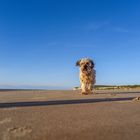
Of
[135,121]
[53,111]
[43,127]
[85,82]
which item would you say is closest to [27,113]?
[53,111]

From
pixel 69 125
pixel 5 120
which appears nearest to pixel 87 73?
pixel 5 120

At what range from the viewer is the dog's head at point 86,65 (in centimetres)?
1770

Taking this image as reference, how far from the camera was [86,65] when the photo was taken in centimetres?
1769

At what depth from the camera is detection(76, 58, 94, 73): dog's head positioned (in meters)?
17.7

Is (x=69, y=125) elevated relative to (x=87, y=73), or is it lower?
lower

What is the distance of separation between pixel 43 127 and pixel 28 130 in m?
0.28

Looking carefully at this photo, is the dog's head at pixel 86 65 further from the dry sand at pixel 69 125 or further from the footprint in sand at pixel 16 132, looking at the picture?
the footprint in sand at pixel 16 132

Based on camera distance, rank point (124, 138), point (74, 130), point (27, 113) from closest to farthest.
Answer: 1. point (124, 138)
2. point (74, 130)
3. point (27, 113)

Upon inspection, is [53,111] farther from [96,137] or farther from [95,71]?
[95,71]

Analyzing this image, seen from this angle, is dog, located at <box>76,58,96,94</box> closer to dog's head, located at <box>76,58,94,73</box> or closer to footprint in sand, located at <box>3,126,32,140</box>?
dog's head, located at <box>76,58,94,73</box>

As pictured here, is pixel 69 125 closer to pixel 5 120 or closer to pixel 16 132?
pixel 16 132

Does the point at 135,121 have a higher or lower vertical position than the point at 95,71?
lower

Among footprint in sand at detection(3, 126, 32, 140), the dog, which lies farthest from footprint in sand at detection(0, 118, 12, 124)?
the dog

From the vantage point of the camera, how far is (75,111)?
307 inches
